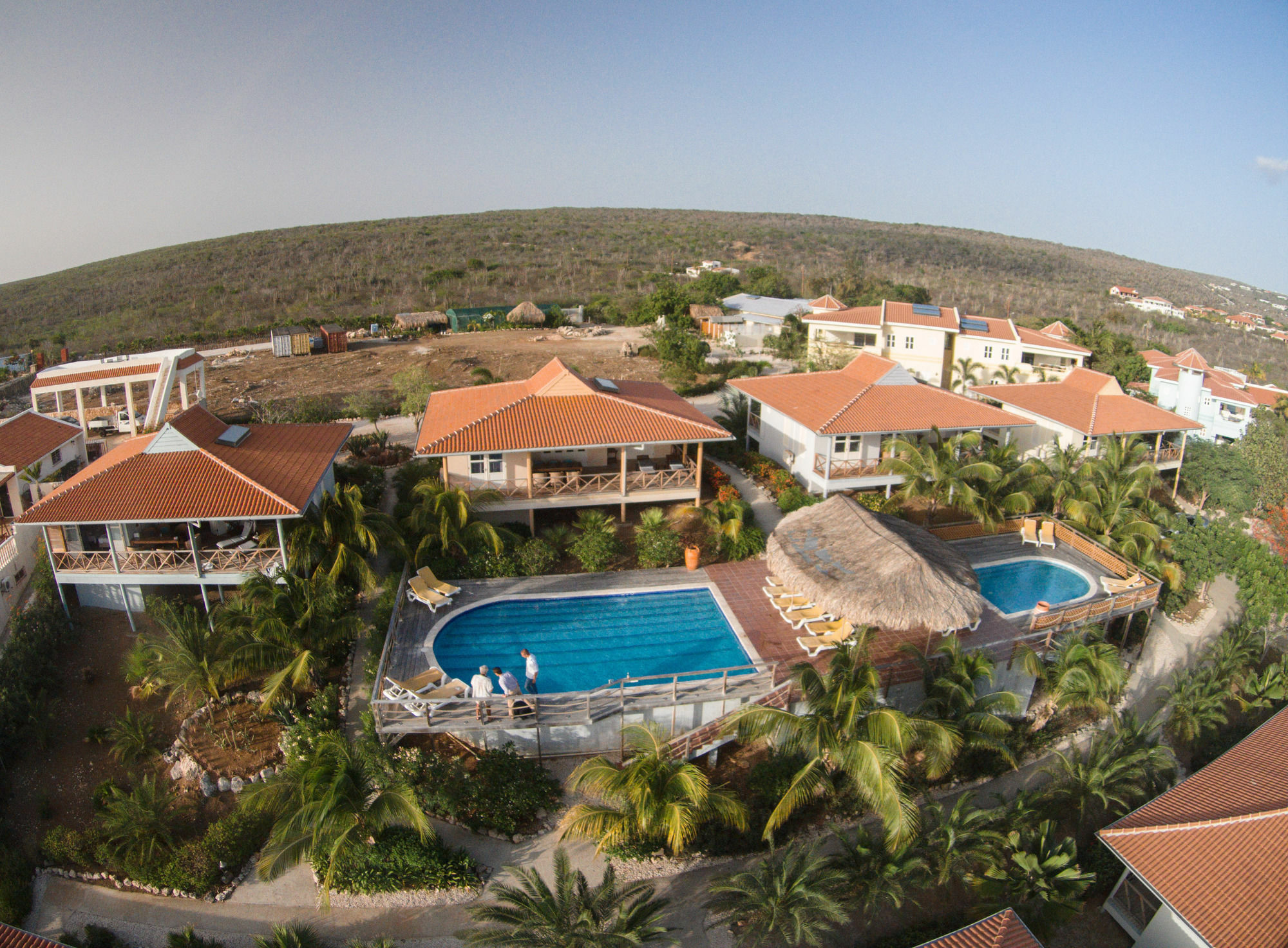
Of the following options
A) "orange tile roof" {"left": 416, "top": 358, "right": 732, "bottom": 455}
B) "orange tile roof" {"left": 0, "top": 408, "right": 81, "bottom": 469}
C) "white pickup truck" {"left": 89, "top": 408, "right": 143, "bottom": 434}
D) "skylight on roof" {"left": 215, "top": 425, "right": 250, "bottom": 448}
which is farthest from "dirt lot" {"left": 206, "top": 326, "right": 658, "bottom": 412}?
"orange tile roof" {"left": 416, "top": 358, "right": 732, "bottom": 455}

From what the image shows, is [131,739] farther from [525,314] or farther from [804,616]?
[525,314]

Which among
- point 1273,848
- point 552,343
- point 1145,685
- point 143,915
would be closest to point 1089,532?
point 1145,685

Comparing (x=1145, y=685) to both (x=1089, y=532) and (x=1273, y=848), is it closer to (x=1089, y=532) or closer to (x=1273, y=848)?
(x=1089, y=532)

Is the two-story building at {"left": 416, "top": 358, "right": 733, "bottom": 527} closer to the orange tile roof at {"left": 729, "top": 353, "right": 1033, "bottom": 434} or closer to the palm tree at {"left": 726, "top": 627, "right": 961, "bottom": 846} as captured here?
the orange tile roof at {"left": 729, "top": 353, "right": 1033, "bottom": 434}

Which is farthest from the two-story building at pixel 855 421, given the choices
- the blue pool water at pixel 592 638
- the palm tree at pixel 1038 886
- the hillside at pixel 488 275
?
the hillside at pixel 488 275

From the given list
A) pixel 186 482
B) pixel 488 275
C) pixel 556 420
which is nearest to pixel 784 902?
pixel 556 420

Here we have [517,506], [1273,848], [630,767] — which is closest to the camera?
[1273,848]
